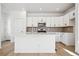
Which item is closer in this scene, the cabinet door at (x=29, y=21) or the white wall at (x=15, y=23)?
the white wall at (x=15, y=23)

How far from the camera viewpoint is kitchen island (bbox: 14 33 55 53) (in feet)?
18.1

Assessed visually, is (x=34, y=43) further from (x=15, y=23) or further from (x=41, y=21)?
(x=15, y=23)

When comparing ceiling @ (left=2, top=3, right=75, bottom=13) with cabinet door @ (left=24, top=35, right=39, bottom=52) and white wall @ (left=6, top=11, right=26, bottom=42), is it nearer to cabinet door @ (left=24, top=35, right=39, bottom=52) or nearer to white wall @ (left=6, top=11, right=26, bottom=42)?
white wall @ (left=6, top=11, right=26, bottom=42)

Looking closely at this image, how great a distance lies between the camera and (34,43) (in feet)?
18.2

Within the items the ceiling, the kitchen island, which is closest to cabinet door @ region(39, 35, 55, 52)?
the kitchen island

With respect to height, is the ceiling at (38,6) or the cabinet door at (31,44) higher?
the ceiling at (38,6)

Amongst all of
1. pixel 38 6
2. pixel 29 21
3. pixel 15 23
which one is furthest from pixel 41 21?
pixel 38 6

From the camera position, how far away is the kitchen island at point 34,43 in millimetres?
5504

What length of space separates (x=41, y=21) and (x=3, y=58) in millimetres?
8562

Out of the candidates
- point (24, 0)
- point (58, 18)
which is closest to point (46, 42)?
point (24, 0)

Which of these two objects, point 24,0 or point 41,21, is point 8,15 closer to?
point 41,21

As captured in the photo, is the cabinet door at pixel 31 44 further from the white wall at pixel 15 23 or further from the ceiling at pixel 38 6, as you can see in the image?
the white wall at pixel 15 23

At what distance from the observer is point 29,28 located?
10281 millimetres

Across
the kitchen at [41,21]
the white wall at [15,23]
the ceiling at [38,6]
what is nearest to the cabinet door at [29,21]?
the kitchen at [41,21]
